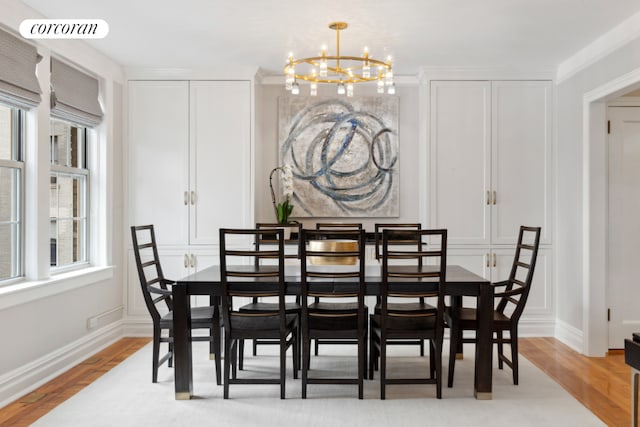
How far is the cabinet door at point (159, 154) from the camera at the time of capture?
5.34m

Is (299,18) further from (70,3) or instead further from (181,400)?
(181,400)

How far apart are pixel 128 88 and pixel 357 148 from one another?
237 centimetres

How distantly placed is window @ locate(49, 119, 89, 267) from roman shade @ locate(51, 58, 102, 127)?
0.38 ft

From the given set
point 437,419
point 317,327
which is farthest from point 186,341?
point 437,419

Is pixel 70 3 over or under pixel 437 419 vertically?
over

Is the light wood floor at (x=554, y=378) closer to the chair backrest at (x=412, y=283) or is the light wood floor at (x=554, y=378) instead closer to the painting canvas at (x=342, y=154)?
the chair backrest at (x=412, y=283)

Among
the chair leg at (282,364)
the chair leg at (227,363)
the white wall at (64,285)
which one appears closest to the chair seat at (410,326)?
the chair leg at (282,364)

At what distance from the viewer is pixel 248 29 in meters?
4.17

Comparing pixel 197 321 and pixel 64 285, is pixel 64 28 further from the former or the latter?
pixel 197 321

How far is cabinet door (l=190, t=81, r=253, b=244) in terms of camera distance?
5.33m

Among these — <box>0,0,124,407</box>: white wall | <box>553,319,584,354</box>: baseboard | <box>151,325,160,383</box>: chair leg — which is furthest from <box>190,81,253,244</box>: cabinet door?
<box>553,319,584,354</box>: baseboard

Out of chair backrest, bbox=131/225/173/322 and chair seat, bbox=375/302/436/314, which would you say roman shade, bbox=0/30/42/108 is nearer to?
chair backrest, bbox=131/225/173/322

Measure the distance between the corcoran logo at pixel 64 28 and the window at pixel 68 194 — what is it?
71 centimetres

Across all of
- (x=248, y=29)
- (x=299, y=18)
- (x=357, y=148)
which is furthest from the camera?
(x=357, y=148)
